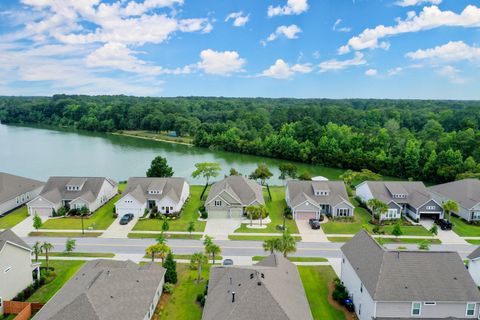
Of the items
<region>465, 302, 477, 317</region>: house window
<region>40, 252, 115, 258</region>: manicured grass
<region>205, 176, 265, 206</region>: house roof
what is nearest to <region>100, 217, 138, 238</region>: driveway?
<region>40, 252, 115, 258</region>: manicured grass

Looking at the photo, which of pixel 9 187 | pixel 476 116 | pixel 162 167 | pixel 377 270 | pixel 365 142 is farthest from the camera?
pixel 476 116

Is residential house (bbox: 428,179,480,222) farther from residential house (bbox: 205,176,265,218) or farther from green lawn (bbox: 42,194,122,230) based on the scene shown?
green lawn (bbox: 42,194,122,230)

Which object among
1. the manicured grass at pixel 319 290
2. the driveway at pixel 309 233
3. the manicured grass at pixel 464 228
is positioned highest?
the manicured grass at pixel 464 228

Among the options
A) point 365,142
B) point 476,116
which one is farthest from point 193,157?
point 476,116

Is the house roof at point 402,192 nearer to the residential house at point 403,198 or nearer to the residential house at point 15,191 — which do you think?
the residential house at point 403,198

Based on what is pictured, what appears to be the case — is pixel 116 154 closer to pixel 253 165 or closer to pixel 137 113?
pixel 253 165

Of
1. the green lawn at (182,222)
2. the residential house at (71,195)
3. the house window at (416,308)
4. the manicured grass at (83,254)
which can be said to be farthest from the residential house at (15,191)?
the house window at (416,308)
